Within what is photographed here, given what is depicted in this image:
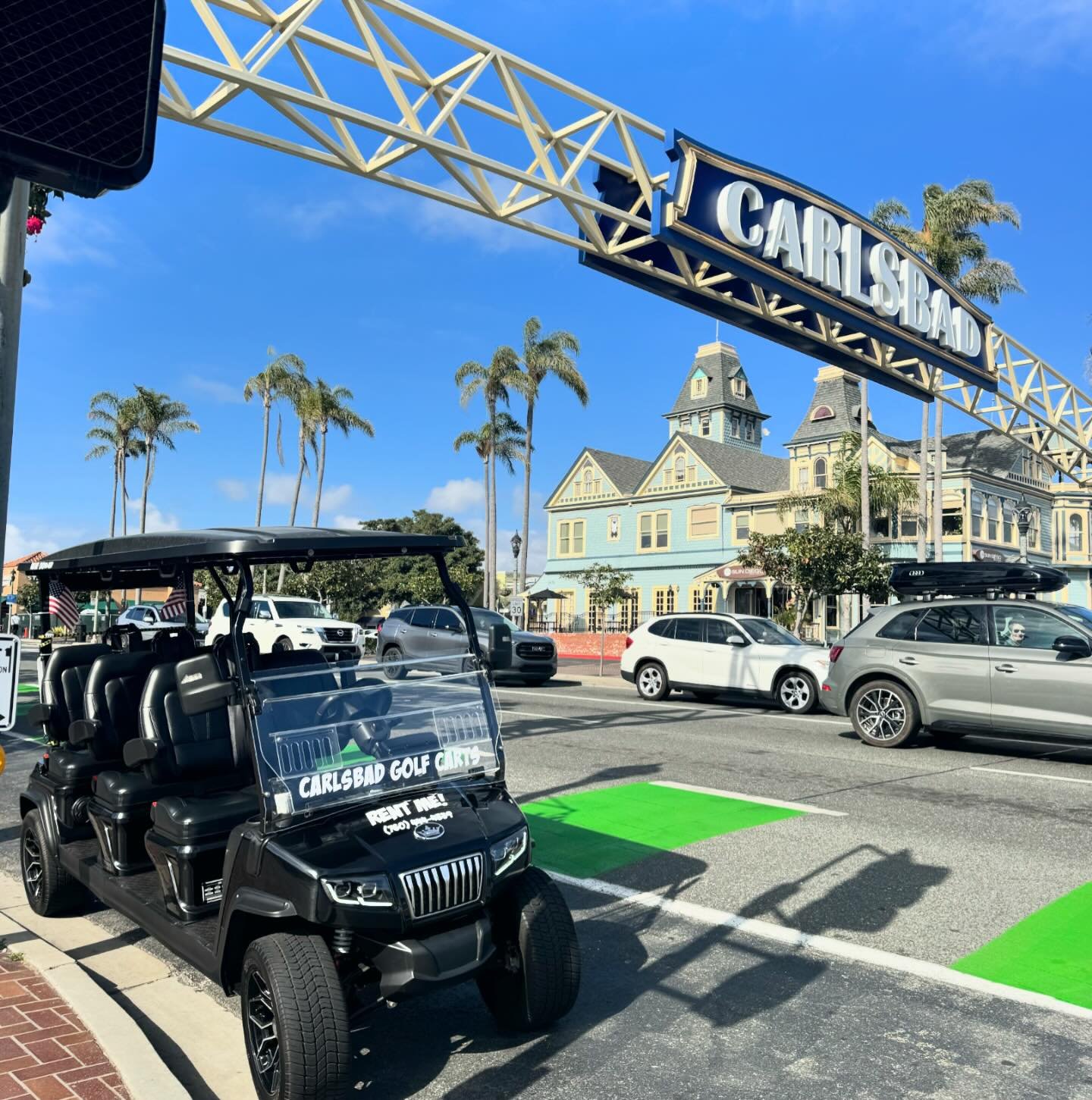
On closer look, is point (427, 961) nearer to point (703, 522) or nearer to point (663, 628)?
point (663, 628)

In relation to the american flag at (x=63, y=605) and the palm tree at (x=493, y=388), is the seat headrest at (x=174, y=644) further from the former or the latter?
the palm tree at (x=493, y=388)

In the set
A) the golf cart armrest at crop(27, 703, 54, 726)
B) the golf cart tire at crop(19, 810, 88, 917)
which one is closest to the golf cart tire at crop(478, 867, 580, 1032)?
the golf cart tire at crop(19, 810, 88, 917)

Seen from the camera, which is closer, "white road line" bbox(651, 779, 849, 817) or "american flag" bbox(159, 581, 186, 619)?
"american flag" bbox(159, 581, 186, 619)

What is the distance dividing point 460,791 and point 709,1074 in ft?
4.59


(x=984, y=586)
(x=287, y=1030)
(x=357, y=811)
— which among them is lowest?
(x=287, y=1030)

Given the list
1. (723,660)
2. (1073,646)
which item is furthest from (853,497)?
(1073,646)

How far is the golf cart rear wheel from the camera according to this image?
3.07 meters

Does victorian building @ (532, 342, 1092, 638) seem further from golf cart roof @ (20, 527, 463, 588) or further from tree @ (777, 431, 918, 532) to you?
golf cart roof @ (20, 527, 463, 588)

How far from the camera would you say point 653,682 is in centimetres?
1731

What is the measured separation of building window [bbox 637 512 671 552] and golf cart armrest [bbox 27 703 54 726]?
42295 millimetres

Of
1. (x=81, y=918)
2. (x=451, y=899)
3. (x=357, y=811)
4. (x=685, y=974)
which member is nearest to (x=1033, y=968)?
(x=685, y=974)

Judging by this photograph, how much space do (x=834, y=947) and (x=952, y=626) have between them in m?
6.99

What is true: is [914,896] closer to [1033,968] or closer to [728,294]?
[1033,968]

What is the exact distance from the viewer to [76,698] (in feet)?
18.8
